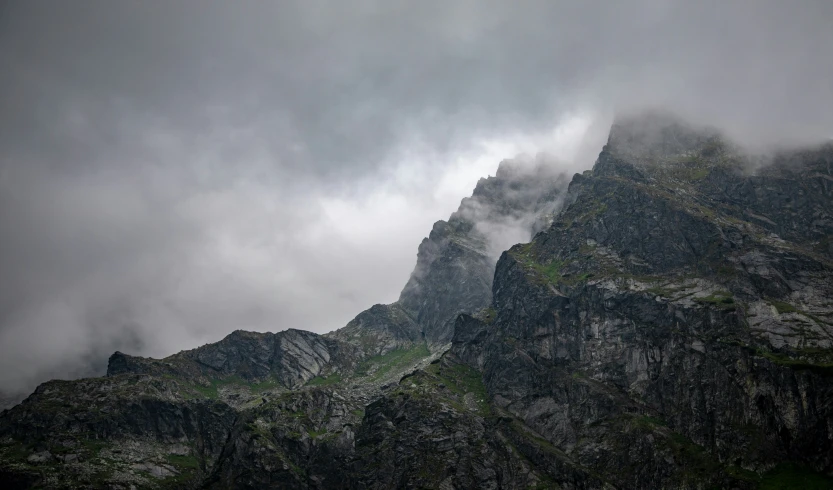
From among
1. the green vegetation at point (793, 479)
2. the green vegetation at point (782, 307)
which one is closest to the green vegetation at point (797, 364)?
the green vegetation at point (782, 307)

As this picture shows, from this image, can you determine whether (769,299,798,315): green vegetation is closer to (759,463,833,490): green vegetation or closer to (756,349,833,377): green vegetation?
(756,349,833,377): green vegetation

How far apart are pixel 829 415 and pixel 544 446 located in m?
85.1

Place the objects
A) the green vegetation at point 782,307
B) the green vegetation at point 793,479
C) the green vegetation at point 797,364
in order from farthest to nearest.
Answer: the green vegetation at point 782,307 → the green vegetation at point 797,364 → the green vegetation at point 793,479

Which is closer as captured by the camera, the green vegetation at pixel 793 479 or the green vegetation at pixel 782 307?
the green vegetation at pixel 793 479

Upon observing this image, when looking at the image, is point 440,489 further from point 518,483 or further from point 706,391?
point 706,391

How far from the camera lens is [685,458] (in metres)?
170

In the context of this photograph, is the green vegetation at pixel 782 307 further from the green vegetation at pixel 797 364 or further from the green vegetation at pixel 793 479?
the green vegetation at pixel 793 479

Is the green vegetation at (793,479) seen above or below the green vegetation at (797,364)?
below

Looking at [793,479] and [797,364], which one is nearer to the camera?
[793,479]

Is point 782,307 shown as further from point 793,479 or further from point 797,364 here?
point 793,479

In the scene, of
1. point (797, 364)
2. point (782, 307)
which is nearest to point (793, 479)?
point (797, 364)

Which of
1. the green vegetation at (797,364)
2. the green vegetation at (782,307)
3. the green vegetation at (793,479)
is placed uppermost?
the green vegetation at (782,307)

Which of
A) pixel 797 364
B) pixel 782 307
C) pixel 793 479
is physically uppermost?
pixel 782 307

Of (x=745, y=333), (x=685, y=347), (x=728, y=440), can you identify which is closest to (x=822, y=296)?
(x=745, y=333)
